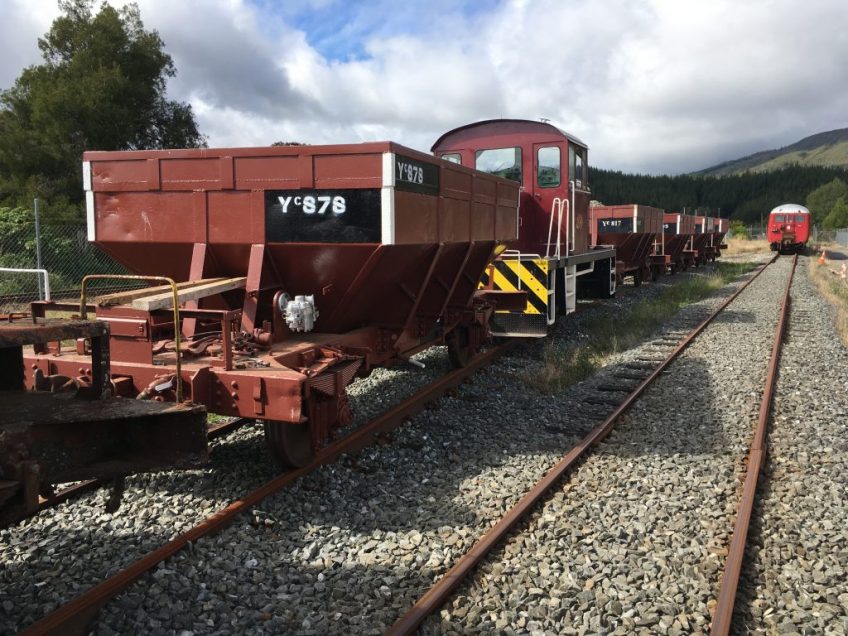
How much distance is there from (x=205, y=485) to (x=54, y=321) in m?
1.98

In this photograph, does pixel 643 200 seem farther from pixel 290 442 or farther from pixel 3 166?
pixel 290 442

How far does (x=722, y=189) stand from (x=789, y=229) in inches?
3889

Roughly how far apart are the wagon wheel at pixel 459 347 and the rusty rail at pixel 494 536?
220cm

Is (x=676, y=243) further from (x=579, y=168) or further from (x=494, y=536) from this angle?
(x=494, y=536)

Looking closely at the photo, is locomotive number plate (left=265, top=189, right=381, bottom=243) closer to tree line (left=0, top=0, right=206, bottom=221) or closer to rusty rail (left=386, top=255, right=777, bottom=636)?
rusty rail (left=386, top=255, right=777, bottom=636)

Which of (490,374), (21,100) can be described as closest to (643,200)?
(21,100)

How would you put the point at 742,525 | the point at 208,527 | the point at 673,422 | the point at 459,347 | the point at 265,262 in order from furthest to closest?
the point at 459,347 → the point at 673,422 → the point at 265,262 → the point at 742,525 → the point at 208,527

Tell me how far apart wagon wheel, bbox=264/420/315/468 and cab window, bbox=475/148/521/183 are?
7.21 meters

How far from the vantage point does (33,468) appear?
8.94ft

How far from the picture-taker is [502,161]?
1106 centimetres

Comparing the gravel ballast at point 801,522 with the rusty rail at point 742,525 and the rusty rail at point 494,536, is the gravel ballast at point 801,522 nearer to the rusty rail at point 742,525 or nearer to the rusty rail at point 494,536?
the rusty rail at point 742,525

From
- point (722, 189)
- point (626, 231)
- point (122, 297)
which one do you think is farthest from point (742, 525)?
point (722, 189)

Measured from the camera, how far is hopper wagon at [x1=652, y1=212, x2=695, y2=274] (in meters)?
24.4

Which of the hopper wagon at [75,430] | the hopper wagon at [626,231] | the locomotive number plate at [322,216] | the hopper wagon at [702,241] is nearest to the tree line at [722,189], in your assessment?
the hopper wagon at [702,241]
